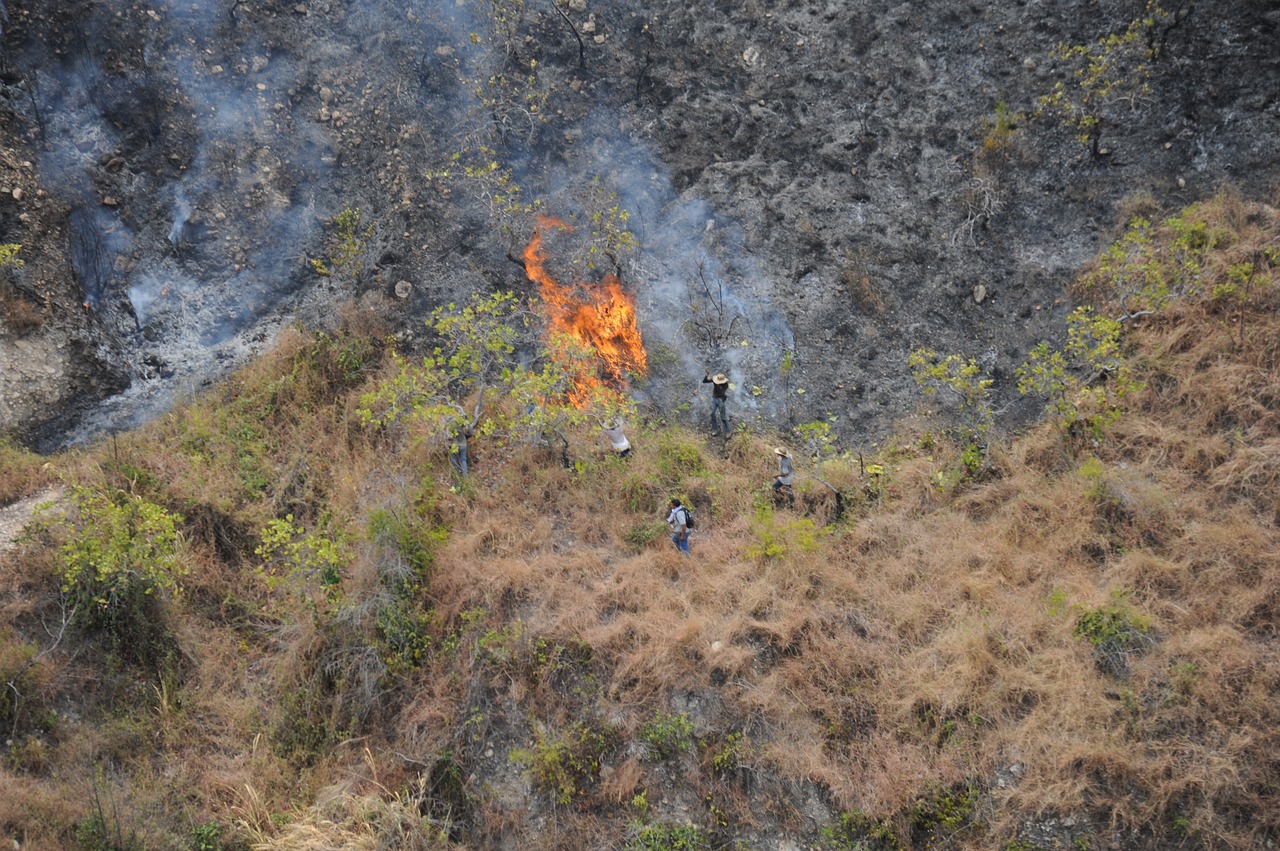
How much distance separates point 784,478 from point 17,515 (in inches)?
339

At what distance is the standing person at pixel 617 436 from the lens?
31.6 feet

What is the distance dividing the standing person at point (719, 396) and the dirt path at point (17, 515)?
297 inches

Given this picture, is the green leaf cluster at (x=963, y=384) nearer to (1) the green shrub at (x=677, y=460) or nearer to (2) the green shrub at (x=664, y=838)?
(1) the green shrub at (x=677, y=460)

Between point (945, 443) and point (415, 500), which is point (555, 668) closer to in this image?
point (415, 500)

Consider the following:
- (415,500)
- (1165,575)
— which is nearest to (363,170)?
(415,500)

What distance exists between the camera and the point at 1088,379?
965 centimetres

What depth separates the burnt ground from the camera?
34.8 ft

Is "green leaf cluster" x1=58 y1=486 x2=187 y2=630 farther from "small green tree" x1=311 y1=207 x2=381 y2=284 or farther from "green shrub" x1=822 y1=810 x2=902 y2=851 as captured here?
"green shrub" x1=822 y1=810 x2=902 y2=851

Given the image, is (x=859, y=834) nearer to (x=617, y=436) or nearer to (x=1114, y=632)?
(x=1114, y=632)

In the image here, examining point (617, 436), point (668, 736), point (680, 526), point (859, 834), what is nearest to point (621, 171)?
point (617, 436)

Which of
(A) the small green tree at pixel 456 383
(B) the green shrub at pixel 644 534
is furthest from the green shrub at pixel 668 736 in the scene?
(A) the small green tree at pixel 456 383

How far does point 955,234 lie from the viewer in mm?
11016

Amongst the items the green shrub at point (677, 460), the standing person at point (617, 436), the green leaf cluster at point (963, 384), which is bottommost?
the green shrub at point (677, 460)

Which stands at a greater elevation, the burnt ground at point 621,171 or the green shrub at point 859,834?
the burnt ground at point 621,171
